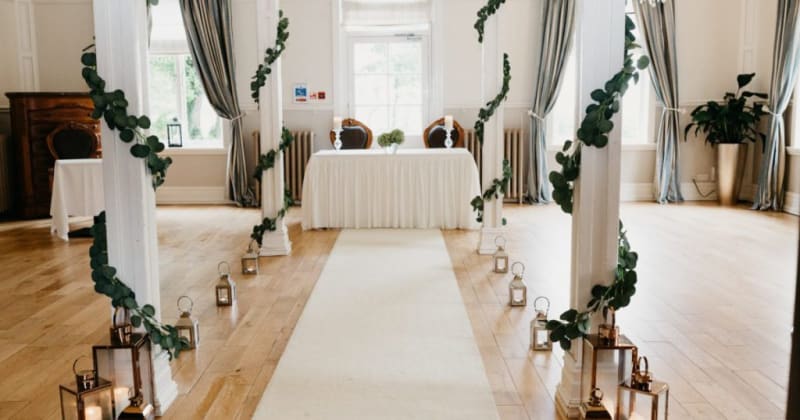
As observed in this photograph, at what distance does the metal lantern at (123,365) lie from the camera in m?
2.52

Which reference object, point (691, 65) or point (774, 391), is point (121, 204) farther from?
point (691, 65)

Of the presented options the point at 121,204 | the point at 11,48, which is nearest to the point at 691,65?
the point at 121,204

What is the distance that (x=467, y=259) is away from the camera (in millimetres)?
5672

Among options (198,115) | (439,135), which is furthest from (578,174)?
(198,115)

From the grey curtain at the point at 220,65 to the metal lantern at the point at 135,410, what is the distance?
21.5ft

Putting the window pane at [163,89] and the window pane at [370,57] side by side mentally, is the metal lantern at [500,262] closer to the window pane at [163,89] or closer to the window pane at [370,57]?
the window pane at [370,57]

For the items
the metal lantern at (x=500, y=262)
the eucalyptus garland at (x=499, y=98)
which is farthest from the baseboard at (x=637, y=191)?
the metal lantern at (x=500, y=262)

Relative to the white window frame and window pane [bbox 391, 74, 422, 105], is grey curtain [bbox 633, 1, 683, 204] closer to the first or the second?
the white window frame

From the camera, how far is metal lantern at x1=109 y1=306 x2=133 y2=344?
8.40ft

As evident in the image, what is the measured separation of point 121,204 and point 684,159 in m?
8.10

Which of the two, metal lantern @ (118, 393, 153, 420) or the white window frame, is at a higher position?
the white window frame

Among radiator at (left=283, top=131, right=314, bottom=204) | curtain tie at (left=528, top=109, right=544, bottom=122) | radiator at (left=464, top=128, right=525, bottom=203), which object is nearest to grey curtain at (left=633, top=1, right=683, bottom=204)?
curtain tie at (left=528, top=109, right=544, bottom=122)

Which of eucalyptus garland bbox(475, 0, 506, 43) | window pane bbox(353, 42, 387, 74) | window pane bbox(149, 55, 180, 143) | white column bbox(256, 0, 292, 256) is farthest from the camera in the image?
window pane bbox(149, 55, 180, 143)

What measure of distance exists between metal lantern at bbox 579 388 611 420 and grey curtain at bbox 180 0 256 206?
7.00m
